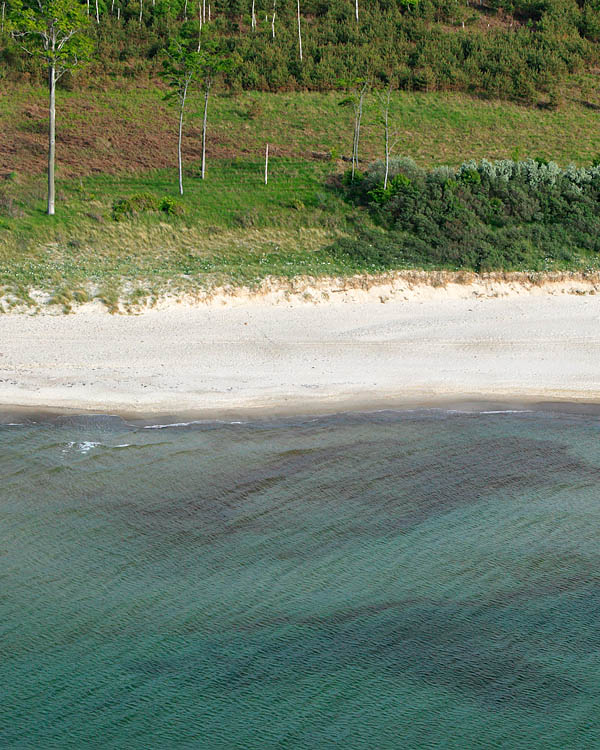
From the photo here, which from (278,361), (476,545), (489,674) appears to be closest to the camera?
(489,674)

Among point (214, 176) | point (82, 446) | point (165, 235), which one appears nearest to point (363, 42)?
point (214, 176)

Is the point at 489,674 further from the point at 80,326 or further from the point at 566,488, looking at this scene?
the point at 80,326

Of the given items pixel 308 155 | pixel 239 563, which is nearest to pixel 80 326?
pixel 239 563

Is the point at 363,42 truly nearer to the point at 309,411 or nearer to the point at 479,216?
the point at 479,216

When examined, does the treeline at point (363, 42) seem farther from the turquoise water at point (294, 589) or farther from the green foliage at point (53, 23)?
the turquoise water at point (294, 589)

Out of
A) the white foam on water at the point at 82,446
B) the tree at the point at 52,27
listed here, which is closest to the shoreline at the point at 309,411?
the white foam on water at the point at 82,446
